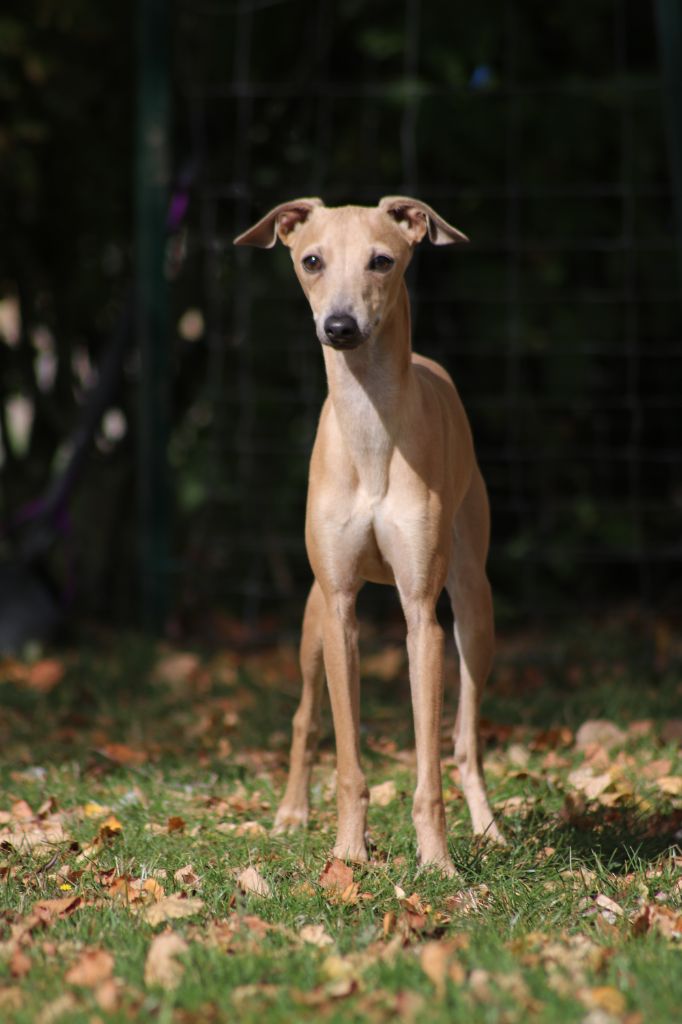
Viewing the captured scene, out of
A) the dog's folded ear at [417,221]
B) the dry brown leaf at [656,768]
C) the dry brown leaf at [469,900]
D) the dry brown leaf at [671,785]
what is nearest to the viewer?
the dry brown leaf at [469,900]

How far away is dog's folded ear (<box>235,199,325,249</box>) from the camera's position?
4.07 meters

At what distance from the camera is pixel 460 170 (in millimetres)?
7527

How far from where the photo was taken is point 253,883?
3584 mm

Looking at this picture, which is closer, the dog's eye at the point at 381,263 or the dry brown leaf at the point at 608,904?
the dry brown leaf at the point at 608,904

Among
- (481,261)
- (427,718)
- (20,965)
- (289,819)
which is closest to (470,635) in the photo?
(427,718)

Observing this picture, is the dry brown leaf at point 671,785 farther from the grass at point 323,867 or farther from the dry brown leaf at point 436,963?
the dry brown leaf at point 436,963

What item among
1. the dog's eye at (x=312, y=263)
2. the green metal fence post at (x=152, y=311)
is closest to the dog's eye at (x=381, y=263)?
the dog's eye at (x=312, y=263)

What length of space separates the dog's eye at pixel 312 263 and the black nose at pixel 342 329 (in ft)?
0.78

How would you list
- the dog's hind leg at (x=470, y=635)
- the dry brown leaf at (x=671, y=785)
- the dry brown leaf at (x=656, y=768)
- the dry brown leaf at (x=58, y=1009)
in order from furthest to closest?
the dry brown leaf at (x=656, y=768), the dry brown leaf at (x=671, y=785), the dog's hind leg at (x=470, y=635), the dry brown leaf at (x=58, y=1009)

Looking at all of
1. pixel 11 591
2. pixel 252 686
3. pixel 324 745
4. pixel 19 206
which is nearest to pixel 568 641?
pixel 252 686

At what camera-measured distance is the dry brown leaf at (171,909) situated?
334 centimetres

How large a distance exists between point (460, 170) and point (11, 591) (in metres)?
3.23

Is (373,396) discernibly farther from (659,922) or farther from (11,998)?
(11,998)

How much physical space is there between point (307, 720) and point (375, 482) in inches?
37.5
